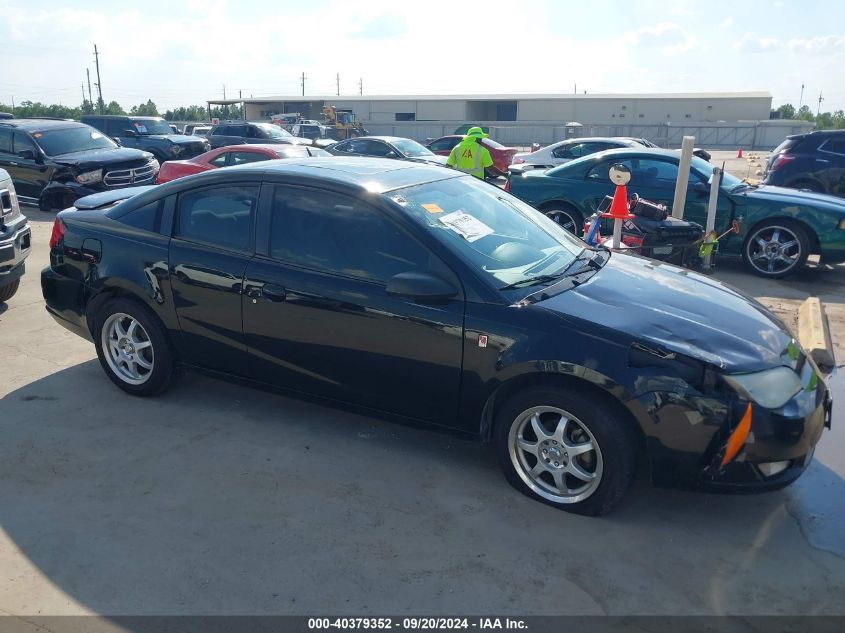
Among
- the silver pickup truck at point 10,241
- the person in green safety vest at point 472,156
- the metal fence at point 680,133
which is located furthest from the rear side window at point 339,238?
the metal fence at point 680,133

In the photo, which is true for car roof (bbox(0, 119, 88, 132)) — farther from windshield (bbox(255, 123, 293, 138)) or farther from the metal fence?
the metal fence

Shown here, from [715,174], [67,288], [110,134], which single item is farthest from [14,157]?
[715,174]

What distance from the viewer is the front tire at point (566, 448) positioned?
3.23 metres

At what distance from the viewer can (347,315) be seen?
3.78m

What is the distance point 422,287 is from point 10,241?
4702 millimetres

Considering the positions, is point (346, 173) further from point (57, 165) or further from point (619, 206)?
point (57, 165)

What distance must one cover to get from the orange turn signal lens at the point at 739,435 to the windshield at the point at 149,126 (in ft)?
61.9

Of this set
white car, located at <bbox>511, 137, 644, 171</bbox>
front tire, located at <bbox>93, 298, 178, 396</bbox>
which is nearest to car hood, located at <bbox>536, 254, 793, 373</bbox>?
front tire, located at <bbox>93, 298, 178, 396</bbox>

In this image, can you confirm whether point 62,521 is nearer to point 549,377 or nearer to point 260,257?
point 260,257

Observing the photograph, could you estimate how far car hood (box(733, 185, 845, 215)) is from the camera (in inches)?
316

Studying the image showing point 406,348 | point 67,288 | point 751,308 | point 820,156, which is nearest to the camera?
point 406,348

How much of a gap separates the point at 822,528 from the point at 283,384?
9.88ft

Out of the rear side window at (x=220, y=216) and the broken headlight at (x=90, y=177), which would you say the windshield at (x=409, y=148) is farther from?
the rear side window at (x=220, y=216)

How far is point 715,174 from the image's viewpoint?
8.03 metres
